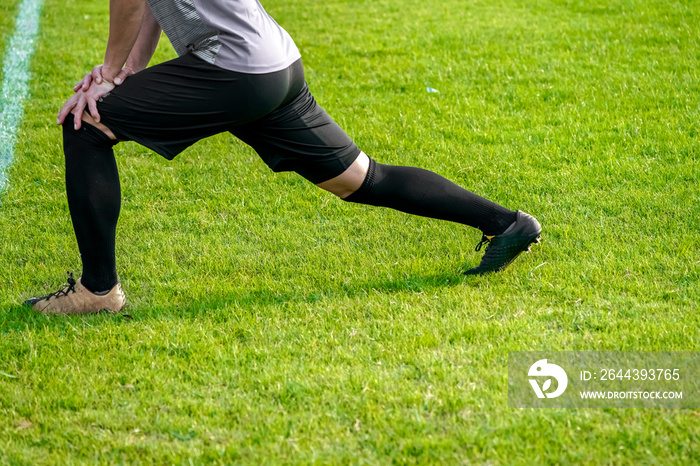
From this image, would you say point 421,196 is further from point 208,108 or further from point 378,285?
point 208,108

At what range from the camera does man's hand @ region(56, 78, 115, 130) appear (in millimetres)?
3287

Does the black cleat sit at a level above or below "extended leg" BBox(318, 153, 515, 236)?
below

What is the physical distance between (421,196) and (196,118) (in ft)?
3.57

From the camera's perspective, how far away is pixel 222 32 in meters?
3.20

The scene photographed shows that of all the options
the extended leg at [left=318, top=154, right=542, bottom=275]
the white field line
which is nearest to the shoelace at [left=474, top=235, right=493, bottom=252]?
the extended leg at [left=318, top=154, right=542, bottom=275]

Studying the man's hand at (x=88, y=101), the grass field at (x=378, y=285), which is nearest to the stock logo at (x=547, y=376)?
the grass field at (x=378, y=285)

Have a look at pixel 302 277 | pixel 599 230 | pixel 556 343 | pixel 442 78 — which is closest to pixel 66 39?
pixel 442 78

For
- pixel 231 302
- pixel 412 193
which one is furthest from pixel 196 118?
pixel 412 193

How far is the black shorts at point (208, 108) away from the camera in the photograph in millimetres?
3268

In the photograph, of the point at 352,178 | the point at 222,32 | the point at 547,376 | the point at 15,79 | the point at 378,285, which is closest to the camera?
the point at 547,376

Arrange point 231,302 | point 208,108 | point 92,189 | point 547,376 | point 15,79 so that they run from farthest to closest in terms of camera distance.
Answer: point 15,79 → point 231,302 → point 92,189 → point 208,108 → point 547,376

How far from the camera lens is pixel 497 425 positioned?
2.77 m

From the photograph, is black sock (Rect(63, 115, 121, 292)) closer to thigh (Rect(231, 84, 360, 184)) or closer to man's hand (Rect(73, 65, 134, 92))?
man's hand (Rect(73, 65, 134, 92))

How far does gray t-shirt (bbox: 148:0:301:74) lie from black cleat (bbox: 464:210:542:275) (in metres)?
1.36
